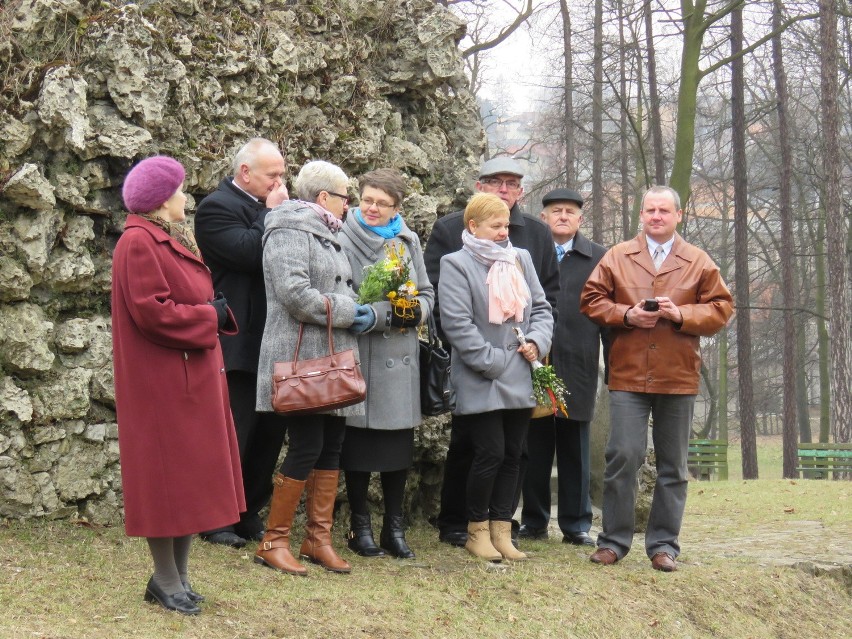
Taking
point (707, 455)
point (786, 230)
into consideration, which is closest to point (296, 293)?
Result: point (707, 455)

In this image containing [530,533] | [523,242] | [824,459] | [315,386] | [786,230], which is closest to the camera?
[315,386]

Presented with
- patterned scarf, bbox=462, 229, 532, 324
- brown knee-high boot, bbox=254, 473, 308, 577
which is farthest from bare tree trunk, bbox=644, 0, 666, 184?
brown knee-high boot, bbox=254, 473, 308, 577

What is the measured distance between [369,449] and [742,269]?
15.1 m

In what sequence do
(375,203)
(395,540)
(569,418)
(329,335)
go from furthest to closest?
1. (569,418)
2. (395,540)
3. (375,203)
4. (329,335)

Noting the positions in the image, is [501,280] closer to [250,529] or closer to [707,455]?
[250,529]

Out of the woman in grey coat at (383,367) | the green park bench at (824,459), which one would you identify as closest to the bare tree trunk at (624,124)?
the green park bench at (824,459)

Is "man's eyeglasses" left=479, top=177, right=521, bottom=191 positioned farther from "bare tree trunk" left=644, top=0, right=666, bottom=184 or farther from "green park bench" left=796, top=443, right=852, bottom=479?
"bare tree trunk" left=644, top=0, right=666, bottom=184

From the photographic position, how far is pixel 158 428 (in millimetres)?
4266

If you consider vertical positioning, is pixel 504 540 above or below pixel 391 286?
below

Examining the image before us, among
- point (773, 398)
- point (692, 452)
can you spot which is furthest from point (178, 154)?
point (773, 398)

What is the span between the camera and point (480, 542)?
595cm

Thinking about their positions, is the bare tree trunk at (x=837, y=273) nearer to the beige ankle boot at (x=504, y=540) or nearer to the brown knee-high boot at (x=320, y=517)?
the beige ankle boot at (x=504, y=540)

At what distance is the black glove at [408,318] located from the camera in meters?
5.44

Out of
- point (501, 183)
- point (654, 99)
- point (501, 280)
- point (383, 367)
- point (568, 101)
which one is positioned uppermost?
point (568, 101)
